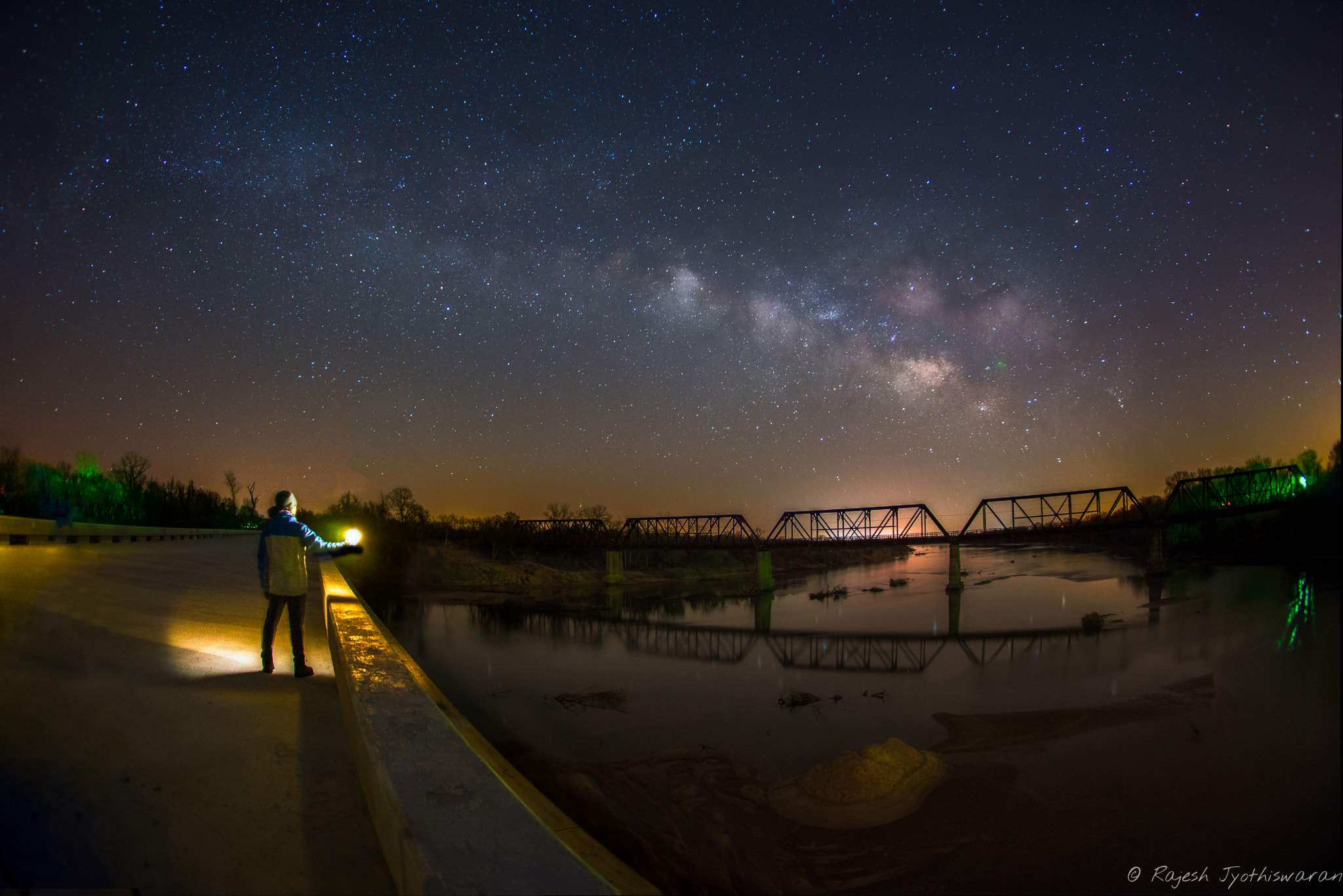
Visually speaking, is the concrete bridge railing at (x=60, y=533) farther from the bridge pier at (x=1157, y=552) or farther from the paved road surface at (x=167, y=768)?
the bridge pier at (x=1157, y=552)

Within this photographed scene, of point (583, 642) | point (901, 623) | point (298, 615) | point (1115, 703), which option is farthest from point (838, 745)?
point (901, 623)

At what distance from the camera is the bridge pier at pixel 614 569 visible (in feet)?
226

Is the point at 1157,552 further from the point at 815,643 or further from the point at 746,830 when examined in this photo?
the point at 746,830

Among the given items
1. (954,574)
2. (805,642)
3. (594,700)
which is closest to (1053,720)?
(594,700)

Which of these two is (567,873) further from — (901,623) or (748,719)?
(901,623)

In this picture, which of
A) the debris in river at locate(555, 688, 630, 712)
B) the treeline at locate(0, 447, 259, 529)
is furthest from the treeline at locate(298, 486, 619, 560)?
the debris in river at locate(555, 688, 630, 712)

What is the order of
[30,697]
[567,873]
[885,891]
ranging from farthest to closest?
1. [885,891]
2. [30,697]
3. [567,873]

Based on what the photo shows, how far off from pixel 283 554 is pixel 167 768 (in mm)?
3249

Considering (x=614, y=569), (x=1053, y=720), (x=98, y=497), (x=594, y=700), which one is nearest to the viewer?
(x=1053, y=720)

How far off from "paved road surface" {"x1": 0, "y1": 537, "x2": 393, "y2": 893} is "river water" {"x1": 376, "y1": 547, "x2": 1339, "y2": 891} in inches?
263

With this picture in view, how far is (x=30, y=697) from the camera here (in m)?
4.62

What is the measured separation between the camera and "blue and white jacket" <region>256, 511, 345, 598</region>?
22.0 feet

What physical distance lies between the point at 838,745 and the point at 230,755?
1065cm

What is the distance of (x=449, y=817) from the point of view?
277cm
